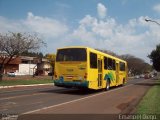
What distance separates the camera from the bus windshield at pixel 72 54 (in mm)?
23609

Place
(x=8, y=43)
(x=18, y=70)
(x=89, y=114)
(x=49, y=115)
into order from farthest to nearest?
(x=18, y=70), (x=8, y=43), (x=89, y=114), (x=49, y=115)

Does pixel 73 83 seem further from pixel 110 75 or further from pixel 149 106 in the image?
pixel 149 106

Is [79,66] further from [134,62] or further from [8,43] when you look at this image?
[134,62]

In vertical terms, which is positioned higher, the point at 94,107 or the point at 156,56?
the point at 156,56

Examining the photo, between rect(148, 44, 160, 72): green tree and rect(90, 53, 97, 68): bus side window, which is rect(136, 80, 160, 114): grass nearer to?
rect(90, 53, 97, 68): bus side window

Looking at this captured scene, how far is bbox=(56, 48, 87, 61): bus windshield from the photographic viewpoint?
77.5ft

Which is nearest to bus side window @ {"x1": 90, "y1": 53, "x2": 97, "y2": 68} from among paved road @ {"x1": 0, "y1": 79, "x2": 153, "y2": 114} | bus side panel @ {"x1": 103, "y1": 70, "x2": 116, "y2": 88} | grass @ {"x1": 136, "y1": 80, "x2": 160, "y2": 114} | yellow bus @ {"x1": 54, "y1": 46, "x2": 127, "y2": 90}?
yellow bus @ {"x1": 54, "y1": 46, "x2": 127, "y2": 90}

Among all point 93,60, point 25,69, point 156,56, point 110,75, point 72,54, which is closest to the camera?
point 72,54

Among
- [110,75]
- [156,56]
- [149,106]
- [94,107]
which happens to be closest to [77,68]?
[110,75]

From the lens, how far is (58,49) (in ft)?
81.4

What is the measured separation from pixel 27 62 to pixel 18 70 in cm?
1269

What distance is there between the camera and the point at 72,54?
23984 millimetres

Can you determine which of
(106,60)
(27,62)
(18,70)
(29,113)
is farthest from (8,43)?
(27,62)

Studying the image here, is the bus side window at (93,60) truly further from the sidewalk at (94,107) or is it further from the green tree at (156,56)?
the green tree at (156,56)
